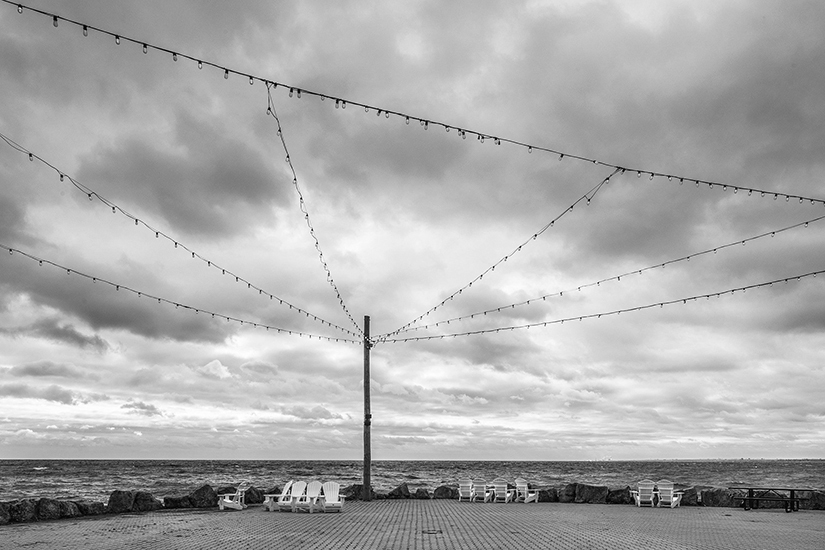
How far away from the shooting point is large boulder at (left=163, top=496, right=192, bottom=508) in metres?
21.3

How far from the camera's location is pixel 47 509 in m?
17.0

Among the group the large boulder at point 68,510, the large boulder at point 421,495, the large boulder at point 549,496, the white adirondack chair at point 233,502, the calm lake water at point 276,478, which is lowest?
the calm lake water at point 276,478

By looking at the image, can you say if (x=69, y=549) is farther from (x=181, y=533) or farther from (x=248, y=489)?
(x=248, y=489)

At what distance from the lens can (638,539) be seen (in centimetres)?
1352

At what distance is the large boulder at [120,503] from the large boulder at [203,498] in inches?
91.3

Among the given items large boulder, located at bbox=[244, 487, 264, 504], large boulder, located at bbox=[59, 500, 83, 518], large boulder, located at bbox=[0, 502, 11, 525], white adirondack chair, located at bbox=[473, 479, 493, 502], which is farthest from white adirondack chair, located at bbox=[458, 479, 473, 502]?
large boulder, located at bbox=[0, 502, 11, 525]

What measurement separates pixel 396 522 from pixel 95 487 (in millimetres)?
46818

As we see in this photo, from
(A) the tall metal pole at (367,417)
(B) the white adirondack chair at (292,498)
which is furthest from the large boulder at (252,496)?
(A) the tall metal pole at (367,417)

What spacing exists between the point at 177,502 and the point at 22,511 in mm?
5659

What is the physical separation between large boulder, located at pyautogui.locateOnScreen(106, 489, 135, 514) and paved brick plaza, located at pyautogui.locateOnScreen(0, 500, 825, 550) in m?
1.06

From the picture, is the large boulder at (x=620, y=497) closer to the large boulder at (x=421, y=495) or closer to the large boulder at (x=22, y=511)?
the large boulder at (x=421, y=495)

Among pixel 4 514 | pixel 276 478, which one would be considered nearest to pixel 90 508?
pixel 4 514

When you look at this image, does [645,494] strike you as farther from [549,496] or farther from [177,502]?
[177,502]

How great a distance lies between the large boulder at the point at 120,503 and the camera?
19312mm
